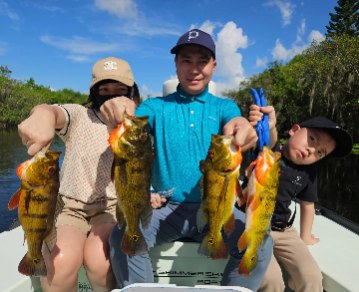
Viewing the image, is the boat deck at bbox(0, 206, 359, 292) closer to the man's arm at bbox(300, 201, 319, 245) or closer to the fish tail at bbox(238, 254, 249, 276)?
the man's arm at bbox(300, 201, 319, 245)

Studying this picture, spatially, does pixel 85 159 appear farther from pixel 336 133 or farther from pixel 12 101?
pixel 12 101

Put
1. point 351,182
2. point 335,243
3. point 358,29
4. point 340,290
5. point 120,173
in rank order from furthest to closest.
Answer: point 358,29
point 351,182
point 335,243
point 340,290
point 120,173

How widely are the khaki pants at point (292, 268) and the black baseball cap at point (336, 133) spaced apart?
1.09 m

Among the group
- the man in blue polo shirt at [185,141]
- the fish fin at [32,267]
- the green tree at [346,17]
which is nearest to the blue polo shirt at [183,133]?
the man in blue polo shirt at [185,141]

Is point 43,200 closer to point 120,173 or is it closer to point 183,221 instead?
point 120,173

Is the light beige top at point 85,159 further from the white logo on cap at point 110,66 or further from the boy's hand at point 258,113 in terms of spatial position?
the boy's hand at point 258,113

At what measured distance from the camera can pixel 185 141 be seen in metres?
3.34

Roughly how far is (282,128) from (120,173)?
5133 cm

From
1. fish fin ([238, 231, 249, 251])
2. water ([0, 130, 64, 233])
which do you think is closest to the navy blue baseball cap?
fish fin ([238, 231, 249, 251])

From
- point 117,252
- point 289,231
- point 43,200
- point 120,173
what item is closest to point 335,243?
point 289,231

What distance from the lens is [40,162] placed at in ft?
7.89

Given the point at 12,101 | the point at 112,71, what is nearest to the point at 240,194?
the point at 112,71

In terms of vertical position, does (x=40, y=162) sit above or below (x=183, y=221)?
above

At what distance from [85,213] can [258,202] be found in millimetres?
1791
